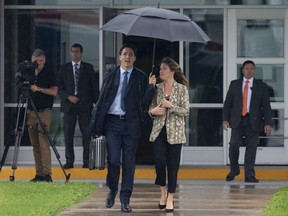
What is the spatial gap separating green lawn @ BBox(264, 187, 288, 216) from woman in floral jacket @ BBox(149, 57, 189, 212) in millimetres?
1260

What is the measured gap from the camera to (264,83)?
16734 millimetres

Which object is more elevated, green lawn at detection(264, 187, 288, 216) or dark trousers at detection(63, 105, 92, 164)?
dark trousers at detection(63, 105, 92, 164)

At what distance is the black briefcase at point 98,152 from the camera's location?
1319cm

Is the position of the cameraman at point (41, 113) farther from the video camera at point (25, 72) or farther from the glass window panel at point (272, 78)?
the glass window panel at point (272, 78)

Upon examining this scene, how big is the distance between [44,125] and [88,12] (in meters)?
3.34

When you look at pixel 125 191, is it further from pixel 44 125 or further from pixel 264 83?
pixel 264 83

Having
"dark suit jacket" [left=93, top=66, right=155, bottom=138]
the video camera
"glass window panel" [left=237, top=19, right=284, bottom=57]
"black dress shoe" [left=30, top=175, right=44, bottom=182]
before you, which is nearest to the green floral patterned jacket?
"dark suit jacket" [left=93, top=66, right=155, bottom=138]

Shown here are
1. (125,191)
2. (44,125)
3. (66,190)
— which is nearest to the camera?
(125,191)

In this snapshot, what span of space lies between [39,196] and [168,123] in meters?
2.23

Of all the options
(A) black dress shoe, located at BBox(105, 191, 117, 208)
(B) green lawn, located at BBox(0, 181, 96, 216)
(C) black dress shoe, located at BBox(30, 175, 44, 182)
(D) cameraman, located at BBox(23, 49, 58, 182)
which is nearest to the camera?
(B) green lawn, located at BBox(0, 181, 96, 216)

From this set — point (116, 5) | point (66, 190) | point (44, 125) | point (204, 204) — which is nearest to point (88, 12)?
point (116, 5)

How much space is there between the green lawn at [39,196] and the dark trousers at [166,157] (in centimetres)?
135

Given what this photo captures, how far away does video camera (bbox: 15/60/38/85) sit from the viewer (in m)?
15.3

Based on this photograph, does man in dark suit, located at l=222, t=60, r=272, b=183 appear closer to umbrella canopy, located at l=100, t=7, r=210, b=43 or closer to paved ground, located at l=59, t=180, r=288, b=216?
paved ground, located at l=59, t=180, r=288, b=216
